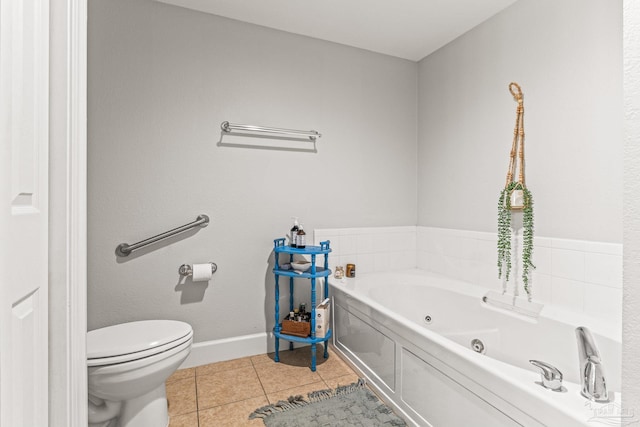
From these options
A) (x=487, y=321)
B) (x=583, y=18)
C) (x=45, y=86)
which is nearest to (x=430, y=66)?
(x=583, y=18)

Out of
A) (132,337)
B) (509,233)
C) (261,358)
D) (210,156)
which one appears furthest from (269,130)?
(509,233)

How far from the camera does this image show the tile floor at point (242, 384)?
169 cm

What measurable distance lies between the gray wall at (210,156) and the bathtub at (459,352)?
66 cm

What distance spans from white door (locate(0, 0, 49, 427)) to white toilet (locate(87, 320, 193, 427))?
2.25ft

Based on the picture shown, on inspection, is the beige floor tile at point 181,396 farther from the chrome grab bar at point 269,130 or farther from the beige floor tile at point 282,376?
the chrome grab bar at point 269,130

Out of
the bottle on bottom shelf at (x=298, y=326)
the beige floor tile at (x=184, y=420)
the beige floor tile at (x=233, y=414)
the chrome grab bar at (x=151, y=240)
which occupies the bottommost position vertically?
the beige floor tile at (x=184, y=420)

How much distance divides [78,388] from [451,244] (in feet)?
7.80

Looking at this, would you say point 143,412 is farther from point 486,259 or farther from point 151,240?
point 486,259

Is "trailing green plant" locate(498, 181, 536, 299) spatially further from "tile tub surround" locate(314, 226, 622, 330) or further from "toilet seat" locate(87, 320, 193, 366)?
"toilet seat" locate(87, 320, 193, 366)

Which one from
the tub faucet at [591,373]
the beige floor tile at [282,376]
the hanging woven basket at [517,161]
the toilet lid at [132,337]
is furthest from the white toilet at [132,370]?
the hanging woven basket at [517,161]

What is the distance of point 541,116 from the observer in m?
1.92

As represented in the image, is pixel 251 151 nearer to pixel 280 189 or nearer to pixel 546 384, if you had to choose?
pixel 280 189

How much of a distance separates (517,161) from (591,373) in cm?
132

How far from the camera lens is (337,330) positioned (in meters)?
2.39
